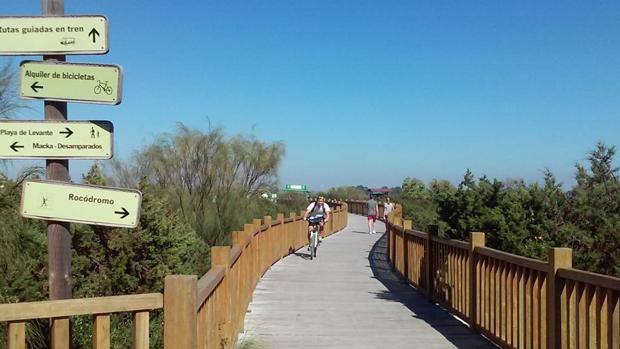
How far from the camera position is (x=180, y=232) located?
9953mm

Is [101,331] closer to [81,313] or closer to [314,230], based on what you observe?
[81,313]

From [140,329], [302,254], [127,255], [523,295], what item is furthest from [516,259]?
[302,254]

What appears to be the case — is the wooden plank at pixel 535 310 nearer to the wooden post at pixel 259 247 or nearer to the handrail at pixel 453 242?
the handrail at pixel 453 242

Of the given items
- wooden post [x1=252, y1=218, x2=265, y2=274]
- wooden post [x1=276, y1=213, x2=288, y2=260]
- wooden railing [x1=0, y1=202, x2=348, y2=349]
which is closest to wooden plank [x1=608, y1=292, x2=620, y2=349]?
wooden railing [x1=0, y1=202, x2=348, y2=349]

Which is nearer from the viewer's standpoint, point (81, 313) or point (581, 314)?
point (81, 313)

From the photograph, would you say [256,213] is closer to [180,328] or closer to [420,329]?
[420,329]

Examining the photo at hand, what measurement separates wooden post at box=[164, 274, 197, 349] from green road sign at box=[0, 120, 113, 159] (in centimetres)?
129

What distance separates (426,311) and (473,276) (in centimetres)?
185

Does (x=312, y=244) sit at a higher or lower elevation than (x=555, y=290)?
lower

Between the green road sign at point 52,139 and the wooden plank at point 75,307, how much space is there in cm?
133

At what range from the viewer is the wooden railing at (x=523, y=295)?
15.7ft

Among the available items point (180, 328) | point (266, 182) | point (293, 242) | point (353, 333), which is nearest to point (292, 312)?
point (353, 333)

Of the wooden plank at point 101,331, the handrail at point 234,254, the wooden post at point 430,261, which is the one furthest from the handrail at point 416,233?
the wooden plank at point 101,331

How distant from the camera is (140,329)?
11.8ft
